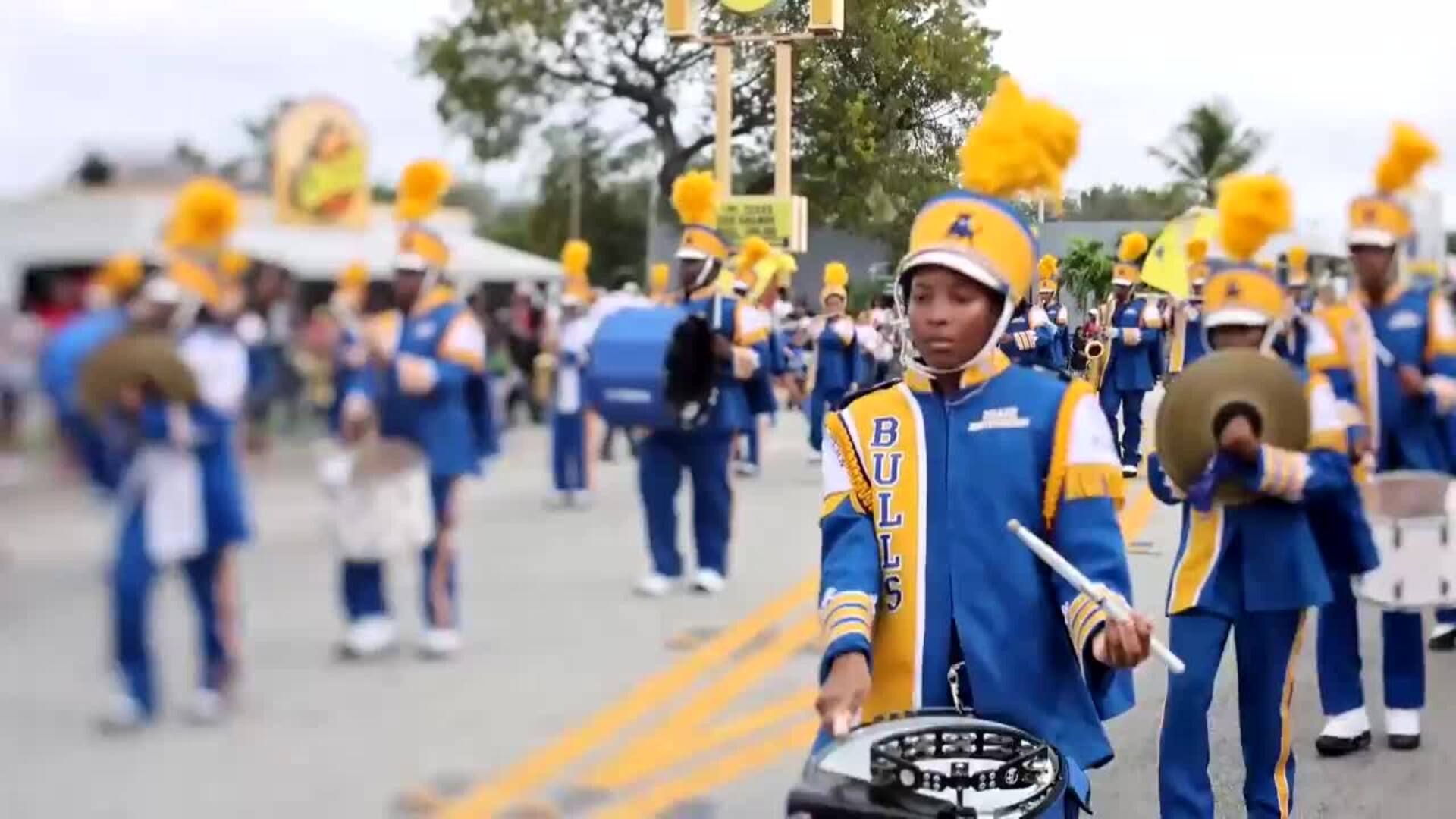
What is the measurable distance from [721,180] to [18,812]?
1.34 meters

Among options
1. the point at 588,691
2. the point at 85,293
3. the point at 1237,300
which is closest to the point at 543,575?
the point at 588,691

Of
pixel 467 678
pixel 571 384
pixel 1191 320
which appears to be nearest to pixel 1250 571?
pixel 1191 320

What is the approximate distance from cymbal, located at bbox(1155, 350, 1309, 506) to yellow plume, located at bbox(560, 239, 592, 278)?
1.87 m

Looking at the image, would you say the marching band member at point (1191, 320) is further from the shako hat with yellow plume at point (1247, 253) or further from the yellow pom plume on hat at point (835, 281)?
the yellow pom plume on hat at point (835, 281)

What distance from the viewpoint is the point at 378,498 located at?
6.00 ft

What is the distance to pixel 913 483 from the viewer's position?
8.64ft

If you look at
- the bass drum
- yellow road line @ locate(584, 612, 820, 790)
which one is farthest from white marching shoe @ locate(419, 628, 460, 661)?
the bass drum

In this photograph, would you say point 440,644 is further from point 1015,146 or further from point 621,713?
point 1015,146

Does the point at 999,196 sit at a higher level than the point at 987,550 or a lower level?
higher

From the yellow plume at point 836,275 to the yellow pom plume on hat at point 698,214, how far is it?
0.55m

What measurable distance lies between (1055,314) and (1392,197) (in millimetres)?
1136

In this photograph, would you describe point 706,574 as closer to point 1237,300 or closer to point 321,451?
point 321,451

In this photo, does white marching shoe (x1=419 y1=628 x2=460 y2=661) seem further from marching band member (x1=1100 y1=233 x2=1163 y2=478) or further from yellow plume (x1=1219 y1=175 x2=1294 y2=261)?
yellow plume (x1=1219 y1=175 x2=1294 y2=261)

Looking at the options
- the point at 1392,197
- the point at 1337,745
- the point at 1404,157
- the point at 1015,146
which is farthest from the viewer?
the point at 1337,745
